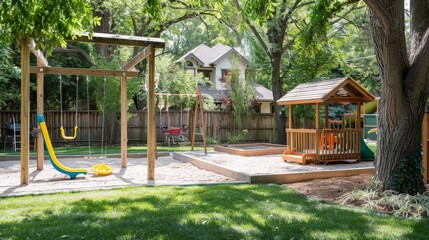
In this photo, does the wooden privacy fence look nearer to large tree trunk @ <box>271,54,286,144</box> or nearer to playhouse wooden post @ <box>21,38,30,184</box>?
large tree trunk @ <box>271,54,286,144</box>

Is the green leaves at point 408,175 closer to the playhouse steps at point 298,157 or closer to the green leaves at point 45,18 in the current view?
the playhouse steps at point 298,157

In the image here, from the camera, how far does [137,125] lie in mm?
21406

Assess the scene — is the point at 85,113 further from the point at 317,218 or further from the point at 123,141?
the point at 317,218

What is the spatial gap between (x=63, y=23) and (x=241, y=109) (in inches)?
643

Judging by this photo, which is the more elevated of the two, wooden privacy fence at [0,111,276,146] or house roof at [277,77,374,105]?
house roof at [277,77,374,105]

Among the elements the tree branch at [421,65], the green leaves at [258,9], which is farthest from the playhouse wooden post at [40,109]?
the tree branch at [421,65]

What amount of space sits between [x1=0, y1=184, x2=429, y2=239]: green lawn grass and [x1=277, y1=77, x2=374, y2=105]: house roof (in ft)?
15.8

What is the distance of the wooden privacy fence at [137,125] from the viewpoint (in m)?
19.8

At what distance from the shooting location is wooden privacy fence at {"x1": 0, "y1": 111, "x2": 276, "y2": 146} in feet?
65.0

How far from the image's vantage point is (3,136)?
1906 cm

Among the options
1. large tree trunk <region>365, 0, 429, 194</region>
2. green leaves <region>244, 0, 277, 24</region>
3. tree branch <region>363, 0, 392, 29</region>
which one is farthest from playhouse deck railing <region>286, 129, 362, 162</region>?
tree branch <region>363, 0, 392, 29</region>

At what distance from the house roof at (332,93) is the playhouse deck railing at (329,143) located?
2.87 feet

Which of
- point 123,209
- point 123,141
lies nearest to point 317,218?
point 123,209

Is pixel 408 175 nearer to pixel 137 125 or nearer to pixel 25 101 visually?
pixel 25 101
